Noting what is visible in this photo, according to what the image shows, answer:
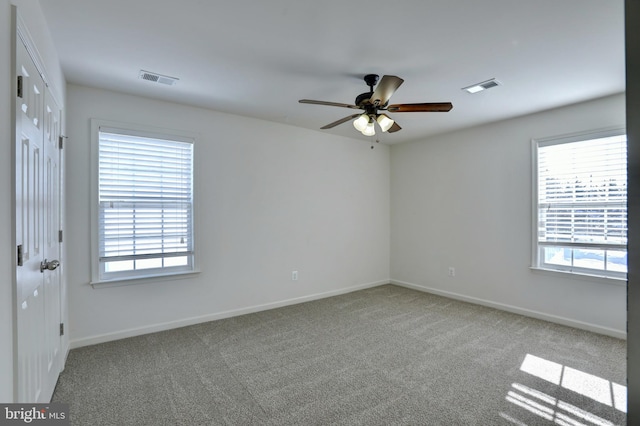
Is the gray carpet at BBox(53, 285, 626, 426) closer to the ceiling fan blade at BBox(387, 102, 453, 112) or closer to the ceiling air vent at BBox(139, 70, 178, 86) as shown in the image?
the ceiling fan blade at BBox(387, 102, 453, 112)

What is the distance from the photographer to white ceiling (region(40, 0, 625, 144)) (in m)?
2.00

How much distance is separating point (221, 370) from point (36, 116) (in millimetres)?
2238

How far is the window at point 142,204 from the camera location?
128 inches

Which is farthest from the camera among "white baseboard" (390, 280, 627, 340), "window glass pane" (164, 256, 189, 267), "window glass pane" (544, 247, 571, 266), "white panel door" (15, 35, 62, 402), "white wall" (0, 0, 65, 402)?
"window glass pane" (544, 247, 571, 266)

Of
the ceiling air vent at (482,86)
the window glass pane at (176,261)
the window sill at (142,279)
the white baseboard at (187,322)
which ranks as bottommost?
the white baseboard at (187,322)

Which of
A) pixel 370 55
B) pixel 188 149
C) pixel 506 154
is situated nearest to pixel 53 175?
pixel 188 149

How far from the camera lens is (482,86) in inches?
123

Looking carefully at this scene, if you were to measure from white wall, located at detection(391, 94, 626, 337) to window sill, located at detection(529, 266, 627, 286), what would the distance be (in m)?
0.04

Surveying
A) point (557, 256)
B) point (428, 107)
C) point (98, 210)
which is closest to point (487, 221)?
point (557, 256)

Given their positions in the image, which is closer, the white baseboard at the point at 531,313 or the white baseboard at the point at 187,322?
the white baseboard at the point at 187,322

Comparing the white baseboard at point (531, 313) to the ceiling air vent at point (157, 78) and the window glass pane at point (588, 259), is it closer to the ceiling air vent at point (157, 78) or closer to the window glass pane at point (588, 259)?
the window glass pane at point (588, 259)

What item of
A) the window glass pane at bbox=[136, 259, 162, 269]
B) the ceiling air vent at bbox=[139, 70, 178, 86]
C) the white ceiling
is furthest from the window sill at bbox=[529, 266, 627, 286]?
the ceiling air vent at bbox=[139, 70, 178, 86]

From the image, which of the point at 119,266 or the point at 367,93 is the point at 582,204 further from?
the point at 119,266

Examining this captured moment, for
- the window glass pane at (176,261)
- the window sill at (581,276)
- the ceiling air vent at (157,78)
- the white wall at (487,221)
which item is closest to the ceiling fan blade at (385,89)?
the ceiling air vent at (157,78)
